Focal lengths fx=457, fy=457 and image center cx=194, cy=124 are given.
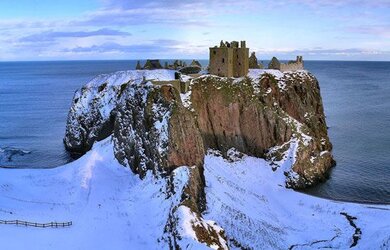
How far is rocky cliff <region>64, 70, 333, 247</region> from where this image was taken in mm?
58594

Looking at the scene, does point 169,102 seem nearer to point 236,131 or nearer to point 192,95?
point 192,95

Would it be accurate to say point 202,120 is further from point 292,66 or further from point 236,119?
point 292,66

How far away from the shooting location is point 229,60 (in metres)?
77.2

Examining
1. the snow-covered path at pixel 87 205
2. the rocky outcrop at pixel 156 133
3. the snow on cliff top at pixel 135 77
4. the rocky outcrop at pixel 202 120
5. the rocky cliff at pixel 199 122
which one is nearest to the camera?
the snow-covered path at pixel 87 205

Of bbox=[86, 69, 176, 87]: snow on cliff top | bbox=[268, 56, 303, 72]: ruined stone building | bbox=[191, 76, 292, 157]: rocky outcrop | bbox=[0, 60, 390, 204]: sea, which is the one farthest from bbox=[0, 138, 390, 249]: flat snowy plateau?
bbox=[268, 56, 303, 72]: ruined stone building

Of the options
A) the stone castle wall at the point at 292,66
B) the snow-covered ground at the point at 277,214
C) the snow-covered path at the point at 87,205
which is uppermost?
the stone castle wall at the point at 292,66

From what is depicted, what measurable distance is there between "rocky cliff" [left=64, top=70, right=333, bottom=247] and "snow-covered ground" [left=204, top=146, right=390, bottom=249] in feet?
8.60

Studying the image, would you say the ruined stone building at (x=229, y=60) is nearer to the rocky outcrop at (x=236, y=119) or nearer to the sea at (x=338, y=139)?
the rocky outcrop at (x=236, y=119)

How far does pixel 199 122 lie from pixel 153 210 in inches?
905

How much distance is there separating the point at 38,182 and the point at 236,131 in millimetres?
31425

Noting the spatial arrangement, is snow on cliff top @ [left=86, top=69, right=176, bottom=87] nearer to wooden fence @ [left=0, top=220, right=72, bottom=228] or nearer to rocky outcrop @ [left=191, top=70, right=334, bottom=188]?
rocky outcrop @ [left=191, top=70, right=334, bottom=188]

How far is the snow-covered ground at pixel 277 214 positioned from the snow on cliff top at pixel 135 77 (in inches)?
557

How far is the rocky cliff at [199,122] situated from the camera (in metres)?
58.6

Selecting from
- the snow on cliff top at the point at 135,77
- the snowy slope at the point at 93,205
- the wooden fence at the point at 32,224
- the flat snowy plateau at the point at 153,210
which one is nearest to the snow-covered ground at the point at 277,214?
the flat snowy plateau at the point at 153,210
